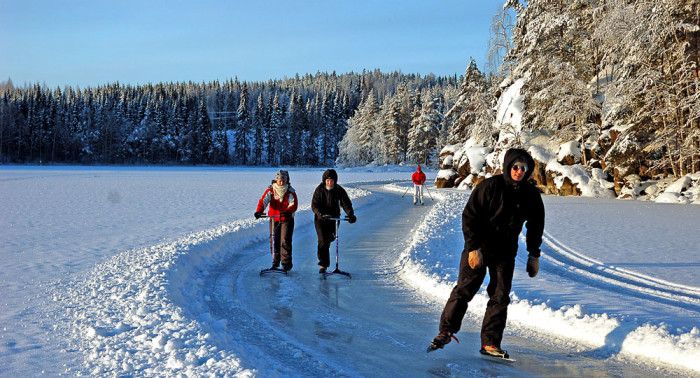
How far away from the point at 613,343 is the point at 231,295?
5136 mm

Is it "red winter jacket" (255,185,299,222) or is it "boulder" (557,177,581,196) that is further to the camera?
"boulder" (557,177,581,196)

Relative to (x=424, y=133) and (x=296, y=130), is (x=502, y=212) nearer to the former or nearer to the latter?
(x=424, y=133)

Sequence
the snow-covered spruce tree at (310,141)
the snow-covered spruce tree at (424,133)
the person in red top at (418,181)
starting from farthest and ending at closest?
1. the snow-covered spruce tree at (310,141)
2. the snow-covered spruce tree at (424,133)
3. the person in red top at (418,181)

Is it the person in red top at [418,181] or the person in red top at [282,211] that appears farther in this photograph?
the person in red top at [418,181]

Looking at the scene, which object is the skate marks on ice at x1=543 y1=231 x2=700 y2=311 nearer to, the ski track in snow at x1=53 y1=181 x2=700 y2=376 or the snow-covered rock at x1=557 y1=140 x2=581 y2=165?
the ski track in snow at x1=53 y1=181 x2=700 y2=376

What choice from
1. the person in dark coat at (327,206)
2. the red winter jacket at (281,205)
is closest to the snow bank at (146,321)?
the red winter jacket at (281,205)

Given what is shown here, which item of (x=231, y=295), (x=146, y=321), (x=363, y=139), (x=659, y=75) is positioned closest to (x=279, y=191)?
(x=231, y=295)

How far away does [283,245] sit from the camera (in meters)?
9.70

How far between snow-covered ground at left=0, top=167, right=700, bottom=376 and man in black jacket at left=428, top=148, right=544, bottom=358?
1.65ft

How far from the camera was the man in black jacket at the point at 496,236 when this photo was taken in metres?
4.98

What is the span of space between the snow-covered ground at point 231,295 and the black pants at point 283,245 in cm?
47

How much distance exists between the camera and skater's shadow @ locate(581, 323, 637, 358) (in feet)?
17.5

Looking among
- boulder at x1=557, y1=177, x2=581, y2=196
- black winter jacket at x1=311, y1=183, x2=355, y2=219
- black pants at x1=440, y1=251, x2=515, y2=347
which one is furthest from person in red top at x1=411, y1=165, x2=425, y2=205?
black pants at x1=440, y1=251, x2=515, y2=347

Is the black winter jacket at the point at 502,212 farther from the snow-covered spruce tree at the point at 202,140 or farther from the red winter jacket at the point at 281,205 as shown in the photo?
the snow-covered spruce tree at the point at 202,140
